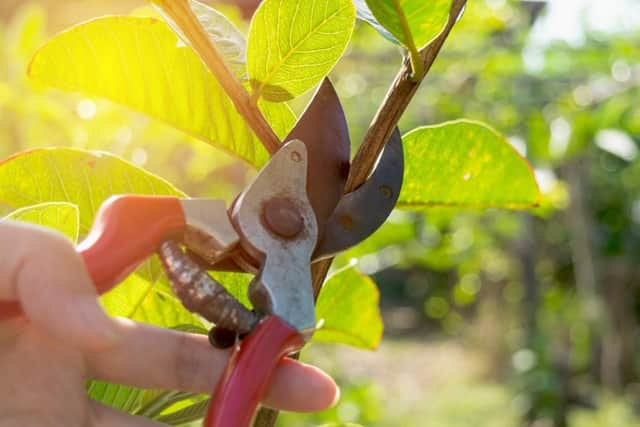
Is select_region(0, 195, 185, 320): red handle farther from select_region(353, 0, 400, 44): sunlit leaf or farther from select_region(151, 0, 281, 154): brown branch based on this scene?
select_region(353, 0, 400, 44): sunlit leaf

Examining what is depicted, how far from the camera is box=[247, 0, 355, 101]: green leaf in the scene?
2.06 ft

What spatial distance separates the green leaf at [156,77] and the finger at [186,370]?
181 mm

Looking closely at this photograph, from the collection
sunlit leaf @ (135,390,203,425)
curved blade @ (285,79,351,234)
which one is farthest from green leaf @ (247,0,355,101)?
sunlit leaf @ (135,390,203,425)

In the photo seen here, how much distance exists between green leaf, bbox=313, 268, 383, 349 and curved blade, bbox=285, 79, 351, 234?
0.20 m

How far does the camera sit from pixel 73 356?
0.54m

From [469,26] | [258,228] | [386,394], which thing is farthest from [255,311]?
[386,394]

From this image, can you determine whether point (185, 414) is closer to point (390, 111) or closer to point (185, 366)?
point (185, 366)

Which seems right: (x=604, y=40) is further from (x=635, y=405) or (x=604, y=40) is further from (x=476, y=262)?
(x=635, y=405)

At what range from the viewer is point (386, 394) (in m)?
6.89

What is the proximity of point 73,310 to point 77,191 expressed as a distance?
0.84ft

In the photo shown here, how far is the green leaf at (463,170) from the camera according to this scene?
713 millimetres

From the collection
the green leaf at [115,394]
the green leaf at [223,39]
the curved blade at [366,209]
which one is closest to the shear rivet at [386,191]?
the curved blade at [366,209]

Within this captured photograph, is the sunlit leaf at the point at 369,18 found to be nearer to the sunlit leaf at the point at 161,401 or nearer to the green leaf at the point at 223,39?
the green leaf at the point at 223,39

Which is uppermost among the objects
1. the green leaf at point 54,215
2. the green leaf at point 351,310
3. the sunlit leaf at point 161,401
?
the green leaf at point 54,215
